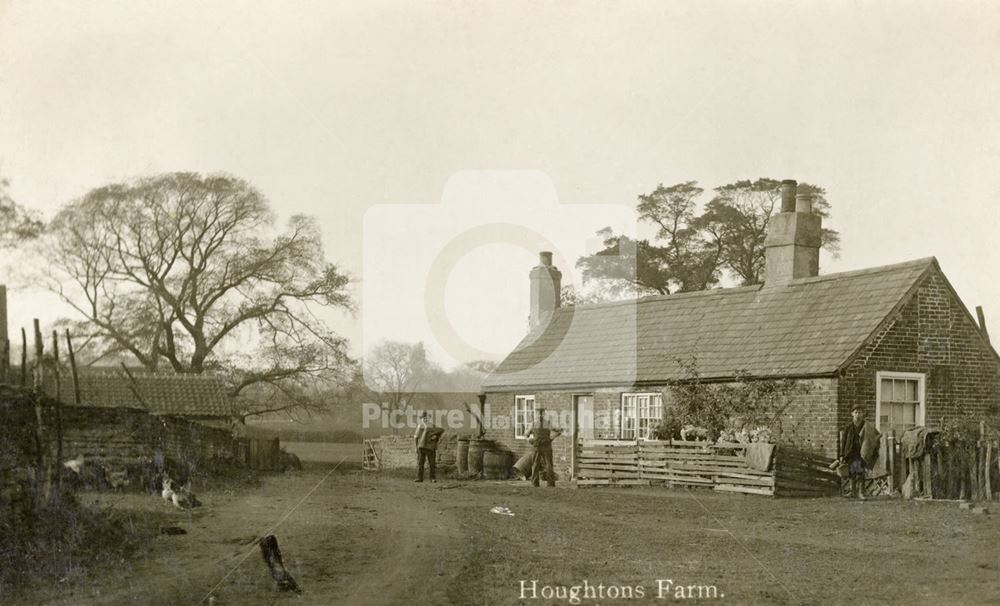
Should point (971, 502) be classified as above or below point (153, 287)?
below

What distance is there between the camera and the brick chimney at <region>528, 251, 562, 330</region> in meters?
34.5

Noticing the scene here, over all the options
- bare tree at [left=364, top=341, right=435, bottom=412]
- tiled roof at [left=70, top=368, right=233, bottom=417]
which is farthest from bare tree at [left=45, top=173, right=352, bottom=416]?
bare tree at [left=364, top=341, right=435, bottom=412]

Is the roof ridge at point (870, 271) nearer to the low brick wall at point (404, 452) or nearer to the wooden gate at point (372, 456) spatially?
the low brick wall at point (404, 452)

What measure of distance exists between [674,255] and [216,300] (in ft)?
76.5

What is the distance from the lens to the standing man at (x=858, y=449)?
1894cm

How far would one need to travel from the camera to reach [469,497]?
20.3m

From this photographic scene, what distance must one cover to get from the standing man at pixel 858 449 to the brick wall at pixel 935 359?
3.90ft

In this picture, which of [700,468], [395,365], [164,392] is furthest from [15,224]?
[395,365]

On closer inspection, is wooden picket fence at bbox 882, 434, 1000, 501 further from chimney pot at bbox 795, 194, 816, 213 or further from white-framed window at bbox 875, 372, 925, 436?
chimney pot at bbox 795, 194, 816, 213

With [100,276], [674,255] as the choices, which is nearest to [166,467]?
[100,276]

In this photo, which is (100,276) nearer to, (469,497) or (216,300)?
(216,300)

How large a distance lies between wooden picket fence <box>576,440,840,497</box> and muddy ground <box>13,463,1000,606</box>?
3.22 feet

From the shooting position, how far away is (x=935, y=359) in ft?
71.0

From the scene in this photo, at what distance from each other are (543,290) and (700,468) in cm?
1427
